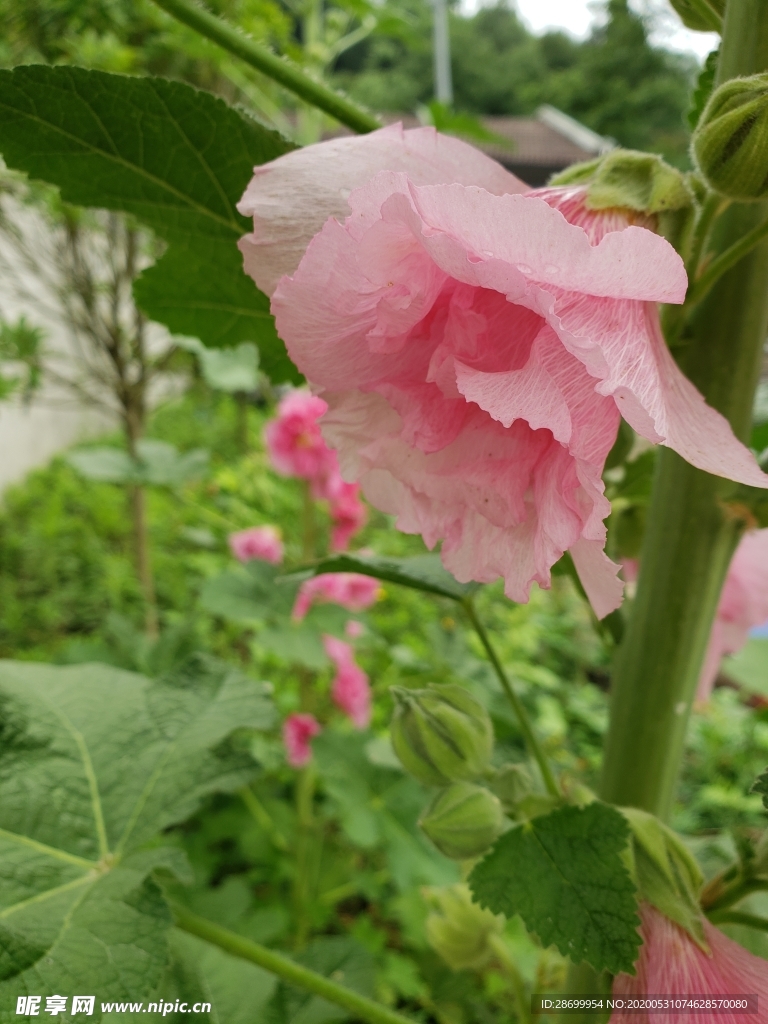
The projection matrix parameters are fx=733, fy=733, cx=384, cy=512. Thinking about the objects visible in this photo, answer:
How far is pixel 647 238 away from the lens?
0.26 m

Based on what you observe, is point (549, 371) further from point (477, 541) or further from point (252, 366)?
point (252, 366)

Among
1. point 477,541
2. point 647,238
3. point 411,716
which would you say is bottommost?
point 411,716

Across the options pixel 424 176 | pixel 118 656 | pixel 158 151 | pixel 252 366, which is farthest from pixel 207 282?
pixel 252 366

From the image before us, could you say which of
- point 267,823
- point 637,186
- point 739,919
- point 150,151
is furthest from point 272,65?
point 267,823

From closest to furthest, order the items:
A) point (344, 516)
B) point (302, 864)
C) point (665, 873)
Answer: point (665, 873), point (302, 864), point (344, 516)

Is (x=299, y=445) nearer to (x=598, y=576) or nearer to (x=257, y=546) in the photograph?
(x=257, y=546)

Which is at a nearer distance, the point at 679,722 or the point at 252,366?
the point at 679,722

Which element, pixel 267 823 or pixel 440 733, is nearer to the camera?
pixel 440 733

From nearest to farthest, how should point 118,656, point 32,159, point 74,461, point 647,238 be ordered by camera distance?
point 647,238 → point 32,159 → point 118,656 → point 74,461

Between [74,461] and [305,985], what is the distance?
1469 mm

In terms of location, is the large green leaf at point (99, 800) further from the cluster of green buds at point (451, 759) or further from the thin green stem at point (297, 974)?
the cluster of green buds at point (451, 759)

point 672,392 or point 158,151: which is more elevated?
point 158,151

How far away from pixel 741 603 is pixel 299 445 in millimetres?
970

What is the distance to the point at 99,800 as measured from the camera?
1.80ft
